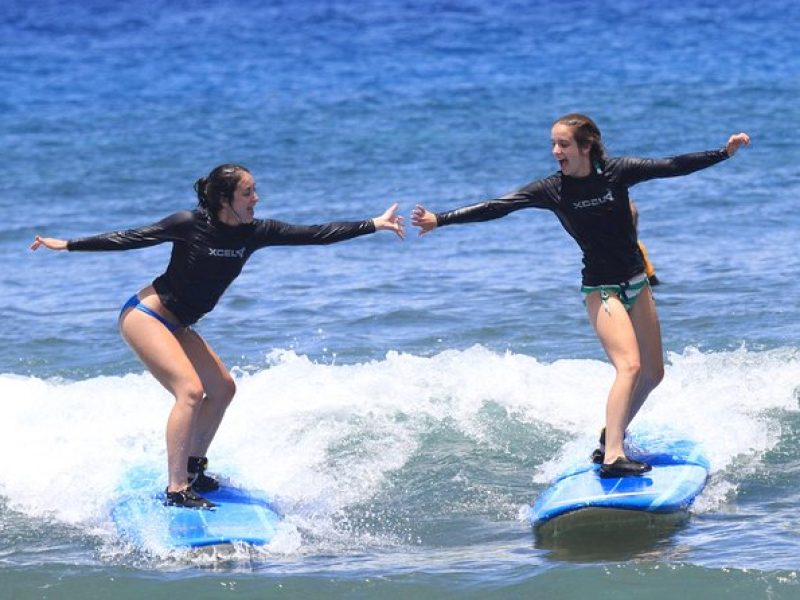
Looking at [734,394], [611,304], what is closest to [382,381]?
[734,394]

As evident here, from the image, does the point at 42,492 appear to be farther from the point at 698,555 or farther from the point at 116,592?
the point at 698,555

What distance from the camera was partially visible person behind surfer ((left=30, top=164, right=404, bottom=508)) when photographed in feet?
26.0

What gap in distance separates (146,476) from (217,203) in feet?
6.19

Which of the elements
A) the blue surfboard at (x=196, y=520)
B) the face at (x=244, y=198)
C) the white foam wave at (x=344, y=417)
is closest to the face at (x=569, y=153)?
the face at (x=244, y=198)

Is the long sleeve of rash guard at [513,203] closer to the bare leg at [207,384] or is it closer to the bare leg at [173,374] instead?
the bare leg at [207,384]

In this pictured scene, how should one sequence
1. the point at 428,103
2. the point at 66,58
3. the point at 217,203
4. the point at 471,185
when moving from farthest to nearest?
the point at 66,58 → the point at 428,103 → the point at 471,185 → the point at 217,203

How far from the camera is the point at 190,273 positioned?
316 inches

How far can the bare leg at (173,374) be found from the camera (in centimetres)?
797

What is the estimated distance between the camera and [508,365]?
11367 millimetres

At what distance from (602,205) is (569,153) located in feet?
1.13

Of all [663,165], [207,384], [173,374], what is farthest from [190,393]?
[663,165]

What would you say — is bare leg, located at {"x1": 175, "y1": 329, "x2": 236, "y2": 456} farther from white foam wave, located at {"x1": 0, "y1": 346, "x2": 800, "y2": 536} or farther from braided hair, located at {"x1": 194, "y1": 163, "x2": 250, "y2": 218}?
braided hair, located at {"x1": 194, "y1": 163, "x2": 250, "y2": 218}

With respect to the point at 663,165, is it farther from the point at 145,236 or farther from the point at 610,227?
the point at 145,236

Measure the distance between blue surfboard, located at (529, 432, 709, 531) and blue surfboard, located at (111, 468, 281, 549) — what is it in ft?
4.94
